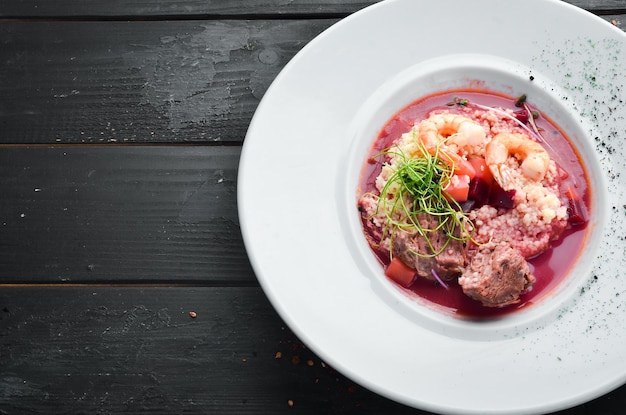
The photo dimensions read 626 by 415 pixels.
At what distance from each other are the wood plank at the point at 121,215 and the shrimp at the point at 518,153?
137 cm

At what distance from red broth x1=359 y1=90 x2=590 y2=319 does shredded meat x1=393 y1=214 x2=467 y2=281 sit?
0.08 metres

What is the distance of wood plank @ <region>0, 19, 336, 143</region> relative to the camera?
12.4 ft

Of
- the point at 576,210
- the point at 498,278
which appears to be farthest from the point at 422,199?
the point at 576,210

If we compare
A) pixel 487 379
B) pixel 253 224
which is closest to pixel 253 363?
pixel 253 224

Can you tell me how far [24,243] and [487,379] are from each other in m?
2.57

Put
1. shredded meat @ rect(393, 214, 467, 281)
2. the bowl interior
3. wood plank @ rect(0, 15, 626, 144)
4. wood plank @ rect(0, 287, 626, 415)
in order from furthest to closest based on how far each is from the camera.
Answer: wood plank @ rect(0, 15, 626, 144), wood plank @ rect(0, 287, 626, 415), shredded meat @ rect(393, 214, 467, 281), the bowl interior

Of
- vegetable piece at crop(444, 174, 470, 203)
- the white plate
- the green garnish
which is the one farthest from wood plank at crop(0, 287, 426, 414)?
vegetable piece at crop(444, 174, 470, 203)

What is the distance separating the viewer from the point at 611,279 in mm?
3258

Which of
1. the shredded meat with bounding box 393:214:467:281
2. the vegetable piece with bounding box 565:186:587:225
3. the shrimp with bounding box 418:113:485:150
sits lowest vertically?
the shredded meat with bounding box 393:214:467:281

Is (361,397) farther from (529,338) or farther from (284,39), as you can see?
(284,39)

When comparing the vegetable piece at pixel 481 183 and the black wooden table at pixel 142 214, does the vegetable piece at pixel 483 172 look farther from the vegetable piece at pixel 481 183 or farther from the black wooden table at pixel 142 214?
the black wooden table at pixel 142 214

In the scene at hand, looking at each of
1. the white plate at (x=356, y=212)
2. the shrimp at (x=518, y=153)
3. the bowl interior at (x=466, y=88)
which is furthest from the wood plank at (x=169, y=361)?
the shrimp at (x=518, y=153)

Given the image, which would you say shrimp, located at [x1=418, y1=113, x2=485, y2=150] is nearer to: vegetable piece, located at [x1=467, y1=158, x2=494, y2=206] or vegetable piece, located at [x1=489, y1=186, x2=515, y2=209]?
vegetable piece, located at [x1=467, y1=158, x2=494, y2=206]

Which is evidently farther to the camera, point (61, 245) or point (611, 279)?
point (61, 245)
